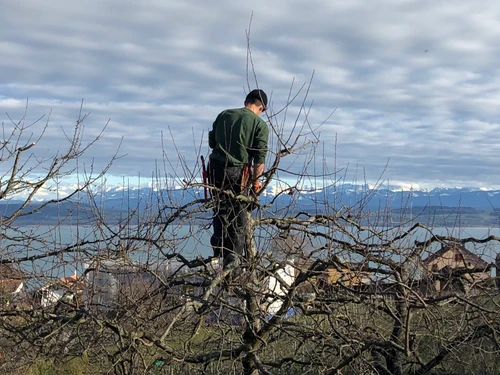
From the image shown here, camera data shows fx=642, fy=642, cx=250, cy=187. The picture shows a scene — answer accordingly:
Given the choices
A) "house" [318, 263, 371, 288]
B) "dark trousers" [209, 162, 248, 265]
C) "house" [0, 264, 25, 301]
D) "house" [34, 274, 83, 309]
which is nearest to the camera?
"house" [318, 263, 371, 288]

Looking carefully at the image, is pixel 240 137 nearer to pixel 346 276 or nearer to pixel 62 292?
pixel 346 276

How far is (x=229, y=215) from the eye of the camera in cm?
550

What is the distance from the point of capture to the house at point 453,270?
19.1ft

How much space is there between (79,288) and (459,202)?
13.0 ft

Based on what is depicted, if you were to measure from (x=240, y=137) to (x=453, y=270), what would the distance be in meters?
2.40

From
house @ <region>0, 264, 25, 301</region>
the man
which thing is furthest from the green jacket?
house @ <region>0, 264, 25, 301</region>

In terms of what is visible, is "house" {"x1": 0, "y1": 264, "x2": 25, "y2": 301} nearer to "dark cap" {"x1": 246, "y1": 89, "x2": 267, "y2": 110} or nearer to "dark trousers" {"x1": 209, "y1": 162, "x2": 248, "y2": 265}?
"dark trousers" {"x1": 209, "y1": 162, "x2": 248, "y2": 265}

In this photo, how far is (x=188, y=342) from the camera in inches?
214

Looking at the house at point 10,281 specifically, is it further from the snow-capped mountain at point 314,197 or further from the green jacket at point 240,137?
the green jacket at point 240,137

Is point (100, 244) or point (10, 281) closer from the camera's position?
point (100, 244)

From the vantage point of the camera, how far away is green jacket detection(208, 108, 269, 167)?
5.57 metres

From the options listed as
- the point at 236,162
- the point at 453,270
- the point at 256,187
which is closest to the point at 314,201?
the point at 256,187

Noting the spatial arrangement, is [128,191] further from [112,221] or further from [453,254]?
[453,254]

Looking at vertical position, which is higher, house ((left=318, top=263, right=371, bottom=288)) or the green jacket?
the green jacket
